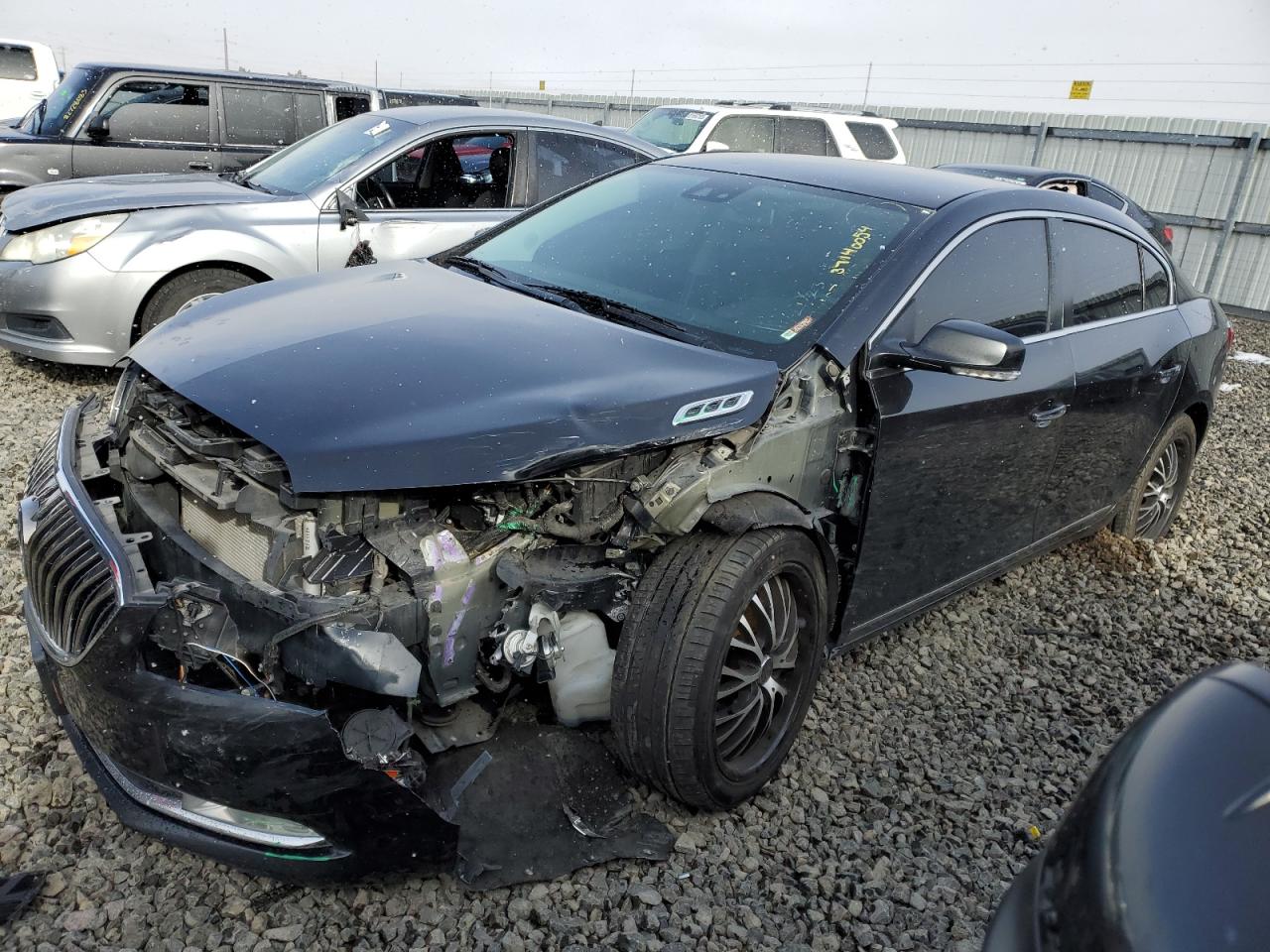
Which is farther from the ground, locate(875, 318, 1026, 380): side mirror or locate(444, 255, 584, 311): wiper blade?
locate(875, 318, 1026, 380): side mirror

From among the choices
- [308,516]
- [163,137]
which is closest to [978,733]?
[308,516]

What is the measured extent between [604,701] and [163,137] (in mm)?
7607

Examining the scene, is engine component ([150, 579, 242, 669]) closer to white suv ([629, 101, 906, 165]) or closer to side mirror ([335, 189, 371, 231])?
side mirror ([335, 189, 371, 231])

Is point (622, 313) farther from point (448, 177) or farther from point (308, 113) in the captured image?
point (308, 113)

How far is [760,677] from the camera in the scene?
262 cm

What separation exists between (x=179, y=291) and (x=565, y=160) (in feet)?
8.23

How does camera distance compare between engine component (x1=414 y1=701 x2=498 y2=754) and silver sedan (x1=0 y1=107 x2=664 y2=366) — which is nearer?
engine component (x1=414 y1=701 x2=498 y2=754)

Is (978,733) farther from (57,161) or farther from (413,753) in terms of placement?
(57,161)

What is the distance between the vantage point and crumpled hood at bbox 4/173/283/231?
5.27 meters

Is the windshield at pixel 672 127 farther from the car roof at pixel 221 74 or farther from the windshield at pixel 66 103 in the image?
the windshield at pixel 66 103

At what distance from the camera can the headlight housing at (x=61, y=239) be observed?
17.1 feet

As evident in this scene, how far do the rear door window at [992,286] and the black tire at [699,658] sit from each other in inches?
33.2

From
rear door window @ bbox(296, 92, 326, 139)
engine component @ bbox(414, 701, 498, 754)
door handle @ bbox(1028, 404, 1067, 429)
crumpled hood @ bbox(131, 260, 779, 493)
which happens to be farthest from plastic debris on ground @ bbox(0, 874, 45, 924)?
rear door window @ bbox(296, 92, 326, 139)

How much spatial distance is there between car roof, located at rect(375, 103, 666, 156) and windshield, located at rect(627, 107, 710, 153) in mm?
3347
